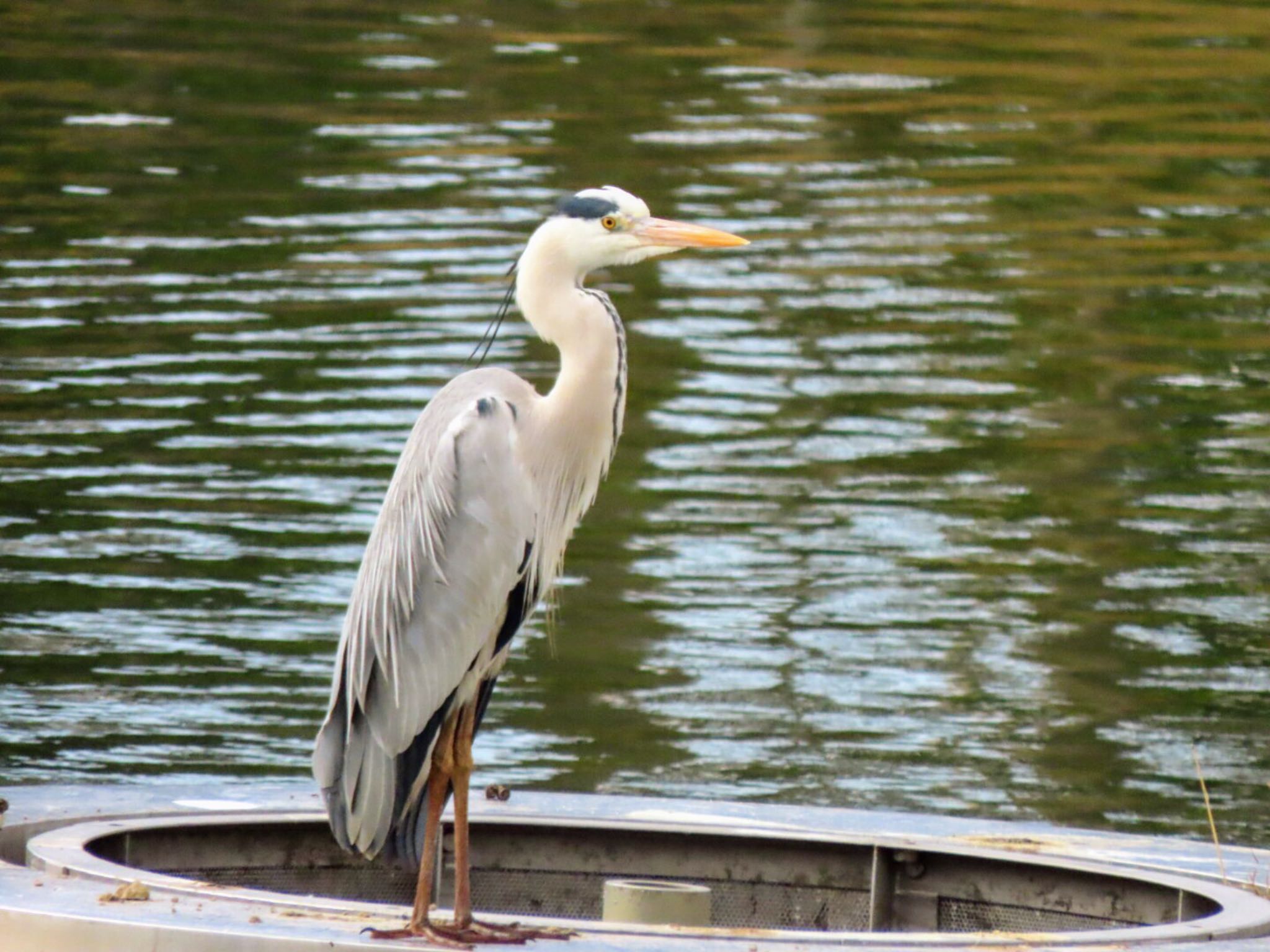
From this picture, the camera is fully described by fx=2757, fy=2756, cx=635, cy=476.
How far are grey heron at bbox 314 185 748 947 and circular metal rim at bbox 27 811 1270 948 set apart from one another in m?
0.22

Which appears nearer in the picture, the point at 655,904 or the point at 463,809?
the point at 463,809

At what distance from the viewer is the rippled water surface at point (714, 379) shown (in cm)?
895

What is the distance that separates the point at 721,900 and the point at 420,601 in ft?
4.17

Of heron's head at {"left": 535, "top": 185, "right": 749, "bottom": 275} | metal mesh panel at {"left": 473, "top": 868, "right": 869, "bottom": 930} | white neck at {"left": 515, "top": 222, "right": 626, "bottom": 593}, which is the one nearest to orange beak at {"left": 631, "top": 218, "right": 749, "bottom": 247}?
heron's head at {"left": 535, "top": 185, "right": 749, "bottom": 275}

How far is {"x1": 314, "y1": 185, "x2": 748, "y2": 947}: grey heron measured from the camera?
4812 millimetres

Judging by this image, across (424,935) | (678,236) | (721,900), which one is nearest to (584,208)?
(678,236)

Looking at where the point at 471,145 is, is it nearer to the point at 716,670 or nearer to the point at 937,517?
the point at 937,517

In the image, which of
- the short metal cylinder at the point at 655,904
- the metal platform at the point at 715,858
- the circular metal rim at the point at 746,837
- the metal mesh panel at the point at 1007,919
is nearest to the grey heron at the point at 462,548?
the circular metal rim at the point at 746,837

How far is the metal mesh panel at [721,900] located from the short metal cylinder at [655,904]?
552mm

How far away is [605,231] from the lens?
16.3 feet

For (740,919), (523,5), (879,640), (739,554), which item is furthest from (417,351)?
(523,5)

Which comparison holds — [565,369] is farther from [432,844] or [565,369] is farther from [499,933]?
[499,933]

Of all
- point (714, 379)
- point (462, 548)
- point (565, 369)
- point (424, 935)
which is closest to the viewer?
point (424, 935)

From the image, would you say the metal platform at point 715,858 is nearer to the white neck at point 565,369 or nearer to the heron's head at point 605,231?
the white neck at point 565,369
